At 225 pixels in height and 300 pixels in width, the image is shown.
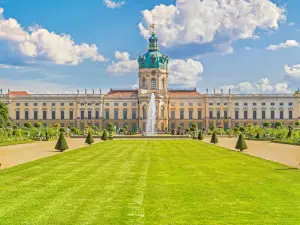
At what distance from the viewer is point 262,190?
38.2 feet

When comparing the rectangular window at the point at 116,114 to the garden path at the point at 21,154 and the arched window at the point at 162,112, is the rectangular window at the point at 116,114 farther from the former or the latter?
the garden path at the point at 21,154

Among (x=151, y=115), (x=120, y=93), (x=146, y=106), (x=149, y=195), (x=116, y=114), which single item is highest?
(x=120, y=93)

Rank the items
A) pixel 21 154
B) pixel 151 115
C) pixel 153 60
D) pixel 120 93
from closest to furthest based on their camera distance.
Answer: pixel 21 154 → pixel 151 115 → pixel 153 60 → pixel 120 93

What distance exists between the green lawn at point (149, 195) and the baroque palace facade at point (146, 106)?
72.5 metres

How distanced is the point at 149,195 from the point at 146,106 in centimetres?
7688

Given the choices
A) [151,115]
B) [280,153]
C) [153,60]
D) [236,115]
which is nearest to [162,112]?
[151,115]

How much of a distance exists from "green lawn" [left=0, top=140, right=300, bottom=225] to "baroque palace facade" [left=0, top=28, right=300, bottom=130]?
72494 mm

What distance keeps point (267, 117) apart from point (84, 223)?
84.5 metres

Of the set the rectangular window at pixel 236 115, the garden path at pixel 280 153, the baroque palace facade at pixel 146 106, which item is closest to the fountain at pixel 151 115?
the baroque palace facade at pixel 146 106

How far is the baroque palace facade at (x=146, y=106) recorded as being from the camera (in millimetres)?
88875

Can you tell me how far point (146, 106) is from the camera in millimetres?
87625

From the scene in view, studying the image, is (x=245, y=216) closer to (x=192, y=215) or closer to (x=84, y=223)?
(x=192, y=215)

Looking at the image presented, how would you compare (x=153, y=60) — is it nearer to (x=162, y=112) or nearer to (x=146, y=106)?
(x=146, y=106)

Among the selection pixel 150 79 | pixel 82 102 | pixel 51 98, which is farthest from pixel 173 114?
pixel 51 98
